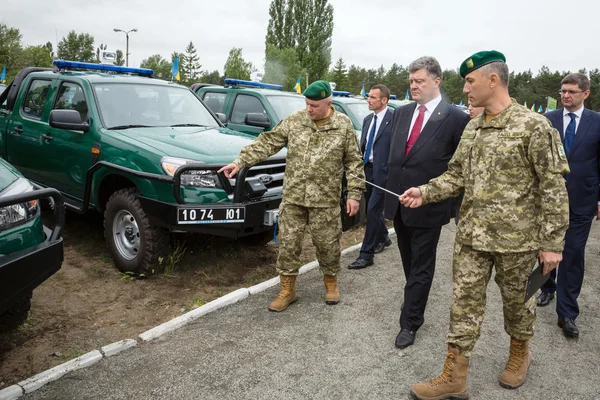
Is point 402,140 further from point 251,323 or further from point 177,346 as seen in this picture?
point 177,346

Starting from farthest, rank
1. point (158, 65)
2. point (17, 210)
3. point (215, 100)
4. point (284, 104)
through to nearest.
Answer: point (158, 65)
point (215, 100)
point (284, 104)
point (17, 210)

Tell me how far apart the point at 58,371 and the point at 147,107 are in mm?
2991

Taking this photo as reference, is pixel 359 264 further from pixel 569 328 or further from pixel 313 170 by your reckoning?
pixel 569 328

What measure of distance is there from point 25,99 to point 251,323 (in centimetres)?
407

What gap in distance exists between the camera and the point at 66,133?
4.97m

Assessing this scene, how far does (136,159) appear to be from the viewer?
4.24 meters

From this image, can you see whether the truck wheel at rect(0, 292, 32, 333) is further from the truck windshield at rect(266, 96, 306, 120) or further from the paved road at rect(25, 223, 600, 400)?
the truck windshield at rect(266, 96, 306, 120)

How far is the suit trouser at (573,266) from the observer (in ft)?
12.5

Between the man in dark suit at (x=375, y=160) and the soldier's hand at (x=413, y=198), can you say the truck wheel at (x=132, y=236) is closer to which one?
the man in dark suit at (x=375, y=160)

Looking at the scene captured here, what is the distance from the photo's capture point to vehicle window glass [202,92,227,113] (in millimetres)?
8312

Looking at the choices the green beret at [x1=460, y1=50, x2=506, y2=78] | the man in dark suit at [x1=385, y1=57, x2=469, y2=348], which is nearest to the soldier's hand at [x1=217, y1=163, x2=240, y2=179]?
the man in dark suit at [x1=385, y1=57, x2=469, y2=348]

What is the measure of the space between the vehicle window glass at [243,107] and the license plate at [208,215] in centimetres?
390

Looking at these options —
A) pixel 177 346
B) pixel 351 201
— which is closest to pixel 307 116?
pixel 351 201

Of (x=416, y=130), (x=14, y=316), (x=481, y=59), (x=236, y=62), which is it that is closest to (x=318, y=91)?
(x=416, y=130)
